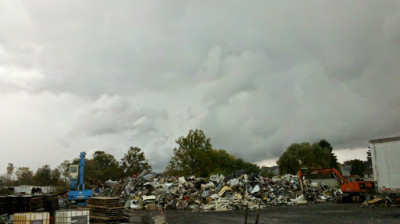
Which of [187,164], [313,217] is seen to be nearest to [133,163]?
[187,164]

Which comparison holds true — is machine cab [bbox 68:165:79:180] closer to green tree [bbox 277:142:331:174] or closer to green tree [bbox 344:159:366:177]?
green tree [bbox 277:142:331:174]

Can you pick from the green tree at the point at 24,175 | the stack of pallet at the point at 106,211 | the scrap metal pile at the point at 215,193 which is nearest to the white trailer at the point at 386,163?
the scrap metal pile at the point at 215,193

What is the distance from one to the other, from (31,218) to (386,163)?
58.0 ft

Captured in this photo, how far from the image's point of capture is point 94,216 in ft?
43.3

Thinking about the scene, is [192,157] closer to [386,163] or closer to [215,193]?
[215,193]

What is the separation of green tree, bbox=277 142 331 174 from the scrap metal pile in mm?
25321

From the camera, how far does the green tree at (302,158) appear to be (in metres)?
58.6

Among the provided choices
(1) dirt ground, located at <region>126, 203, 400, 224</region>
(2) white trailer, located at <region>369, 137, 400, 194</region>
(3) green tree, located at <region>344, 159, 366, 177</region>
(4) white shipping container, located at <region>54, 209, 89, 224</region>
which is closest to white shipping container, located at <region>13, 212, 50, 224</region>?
(4) white shipping container, located at <region>54, 209, 89, 224</region>

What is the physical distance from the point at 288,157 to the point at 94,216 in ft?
169

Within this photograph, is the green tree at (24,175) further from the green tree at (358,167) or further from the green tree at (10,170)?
the green tree at (358,167)

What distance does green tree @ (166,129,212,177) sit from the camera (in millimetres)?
44656

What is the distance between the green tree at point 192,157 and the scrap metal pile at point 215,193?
1152 centimetres

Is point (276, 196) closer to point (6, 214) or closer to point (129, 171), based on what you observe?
point (6, 214)

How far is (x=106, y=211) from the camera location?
42.3 ft
